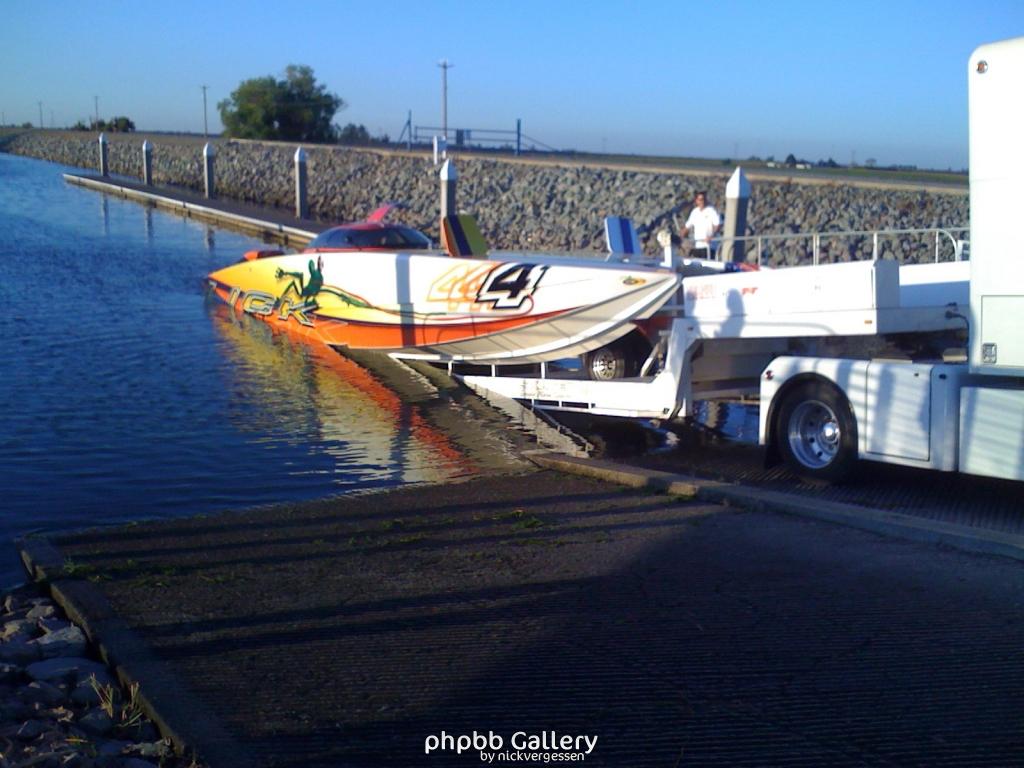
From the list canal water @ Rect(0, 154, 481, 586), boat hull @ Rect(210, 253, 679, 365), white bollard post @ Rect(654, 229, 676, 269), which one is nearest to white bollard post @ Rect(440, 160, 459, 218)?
canal water @ Rect(0, 154, 481, 586)

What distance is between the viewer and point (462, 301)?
14562mm

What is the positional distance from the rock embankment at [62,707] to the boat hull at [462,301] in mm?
7746

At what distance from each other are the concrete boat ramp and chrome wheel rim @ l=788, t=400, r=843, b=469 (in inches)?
43.8

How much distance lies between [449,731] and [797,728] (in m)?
1.44

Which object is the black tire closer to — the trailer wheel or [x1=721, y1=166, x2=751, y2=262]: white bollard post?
the trailer wheel

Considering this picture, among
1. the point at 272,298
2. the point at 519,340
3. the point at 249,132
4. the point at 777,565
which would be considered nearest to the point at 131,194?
the point at 249,132

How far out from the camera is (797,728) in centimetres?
468

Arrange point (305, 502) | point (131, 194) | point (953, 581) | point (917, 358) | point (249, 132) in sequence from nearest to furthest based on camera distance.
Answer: point (953, 581) < point (305, 502) < point (917, 358) < point (131, 194) < point (249, 132)

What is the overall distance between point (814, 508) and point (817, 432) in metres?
1.75

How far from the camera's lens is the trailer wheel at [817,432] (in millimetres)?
9312

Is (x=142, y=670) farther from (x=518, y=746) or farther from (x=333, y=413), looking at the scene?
(x=333, y=413)

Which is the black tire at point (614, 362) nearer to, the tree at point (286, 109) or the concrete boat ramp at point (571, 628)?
the concrete boat ramp at point (571, 628)

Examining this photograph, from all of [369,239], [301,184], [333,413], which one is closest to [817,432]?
[333,413]

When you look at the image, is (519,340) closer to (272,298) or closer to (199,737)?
(272,298)
